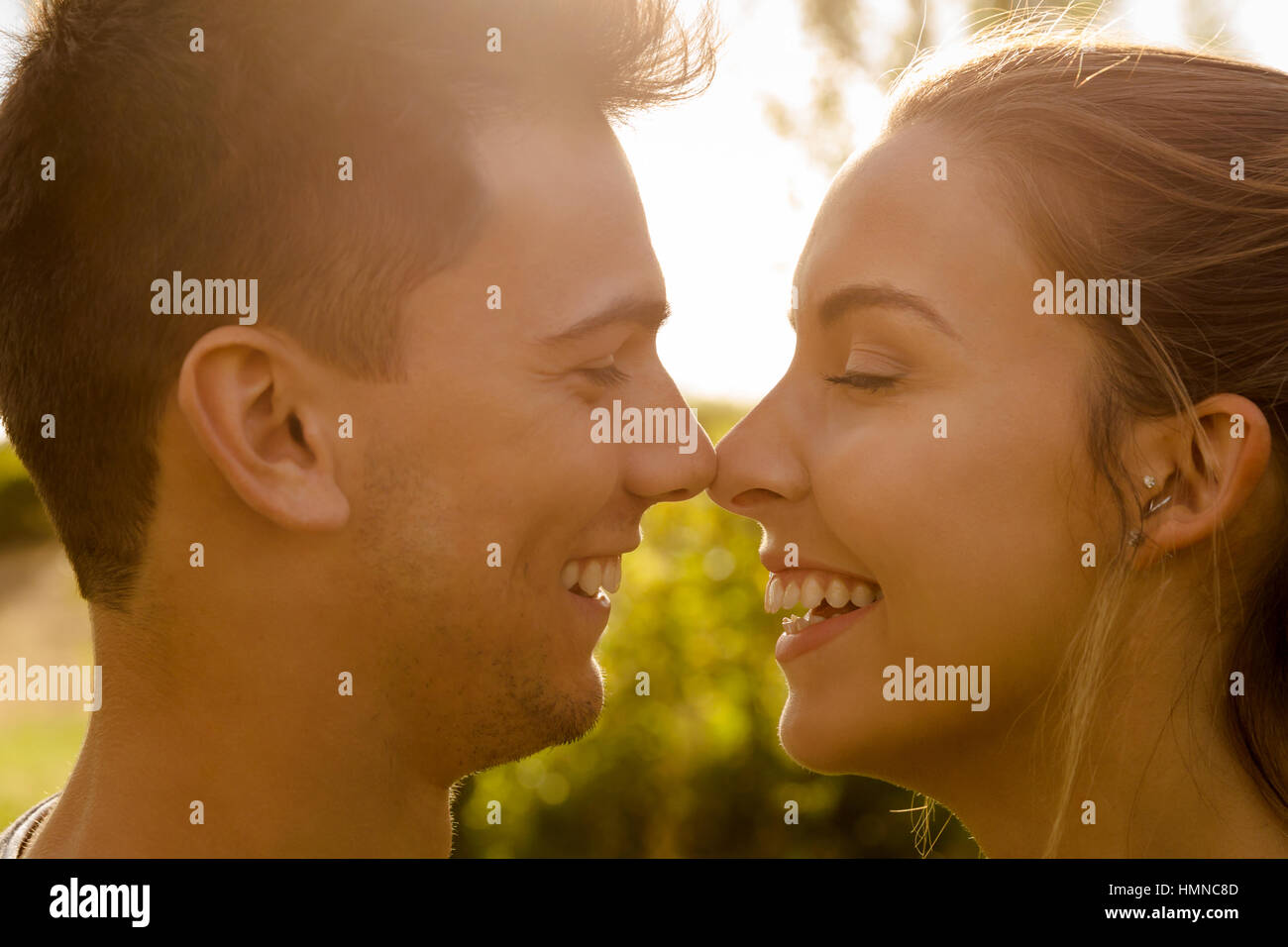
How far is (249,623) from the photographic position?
9.11 ft

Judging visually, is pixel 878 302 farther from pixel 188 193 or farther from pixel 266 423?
→ pixel 188 193

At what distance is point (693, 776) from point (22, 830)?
3.65 m

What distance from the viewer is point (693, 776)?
6.07 metres

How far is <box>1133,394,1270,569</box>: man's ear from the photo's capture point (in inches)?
106

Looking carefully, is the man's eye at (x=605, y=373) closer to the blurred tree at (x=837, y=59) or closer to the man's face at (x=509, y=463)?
the man's face at (x=509, y=463)

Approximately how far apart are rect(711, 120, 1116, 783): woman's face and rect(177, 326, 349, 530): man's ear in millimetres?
1131

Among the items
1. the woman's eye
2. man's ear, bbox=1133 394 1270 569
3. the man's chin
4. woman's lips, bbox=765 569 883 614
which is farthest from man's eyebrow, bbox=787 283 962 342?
the man's chin

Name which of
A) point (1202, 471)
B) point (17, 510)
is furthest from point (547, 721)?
point (17, 510)

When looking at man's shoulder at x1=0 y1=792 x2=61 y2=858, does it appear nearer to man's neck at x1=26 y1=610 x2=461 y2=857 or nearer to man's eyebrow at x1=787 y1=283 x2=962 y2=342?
man's neck at x1=26 y1=610 x2=461 y2=857

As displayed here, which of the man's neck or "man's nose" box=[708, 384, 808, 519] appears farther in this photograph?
"man's nose" box=[708, 384, 808, 519]

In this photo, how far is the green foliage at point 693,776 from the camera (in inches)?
236

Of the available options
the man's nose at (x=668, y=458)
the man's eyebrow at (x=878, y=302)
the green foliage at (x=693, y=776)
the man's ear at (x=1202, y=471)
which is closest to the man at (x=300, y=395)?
the man's nose at (x=668, y=458)
